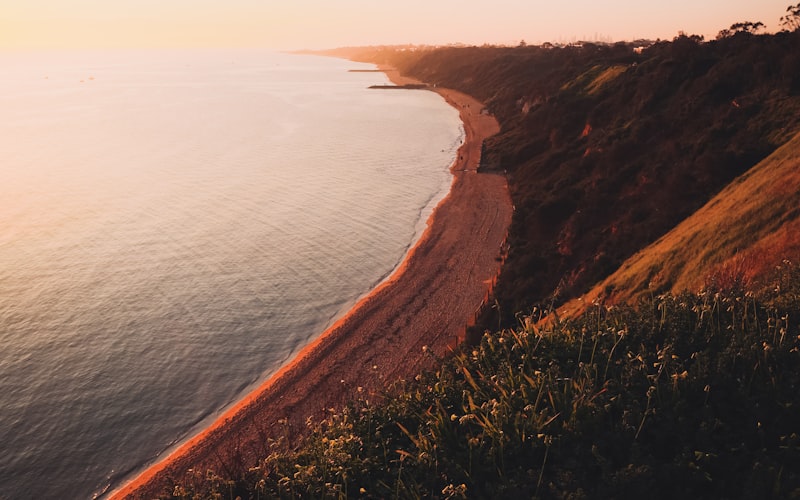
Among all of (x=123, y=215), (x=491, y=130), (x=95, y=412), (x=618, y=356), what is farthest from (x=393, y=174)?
(x=618, y=356)

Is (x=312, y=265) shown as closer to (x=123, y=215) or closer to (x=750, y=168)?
(x=123, y=215)

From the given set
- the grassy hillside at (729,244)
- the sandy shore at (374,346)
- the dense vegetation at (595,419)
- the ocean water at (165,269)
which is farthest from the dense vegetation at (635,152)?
the ocean water at (165,269)

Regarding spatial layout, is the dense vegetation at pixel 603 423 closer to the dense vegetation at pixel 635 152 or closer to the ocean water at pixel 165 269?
the dense vegetation at pixel 635 152

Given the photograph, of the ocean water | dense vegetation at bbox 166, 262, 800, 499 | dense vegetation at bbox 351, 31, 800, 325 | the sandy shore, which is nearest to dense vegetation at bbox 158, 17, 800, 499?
dense vegetation at bbox 166, 262, 800, 499

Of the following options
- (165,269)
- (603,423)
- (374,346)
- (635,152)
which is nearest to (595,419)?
(603,423)

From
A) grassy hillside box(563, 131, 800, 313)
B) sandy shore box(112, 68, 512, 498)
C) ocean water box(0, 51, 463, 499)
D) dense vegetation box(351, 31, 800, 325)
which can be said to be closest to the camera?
grassy hillside box(563, 131, 800, 313)

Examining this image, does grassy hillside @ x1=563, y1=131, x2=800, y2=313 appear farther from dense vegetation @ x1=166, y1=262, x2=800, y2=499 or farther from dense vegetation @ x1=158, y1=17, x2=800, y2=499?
dense vegetation @ x1=166, y1=262, x2=800, y2=499
